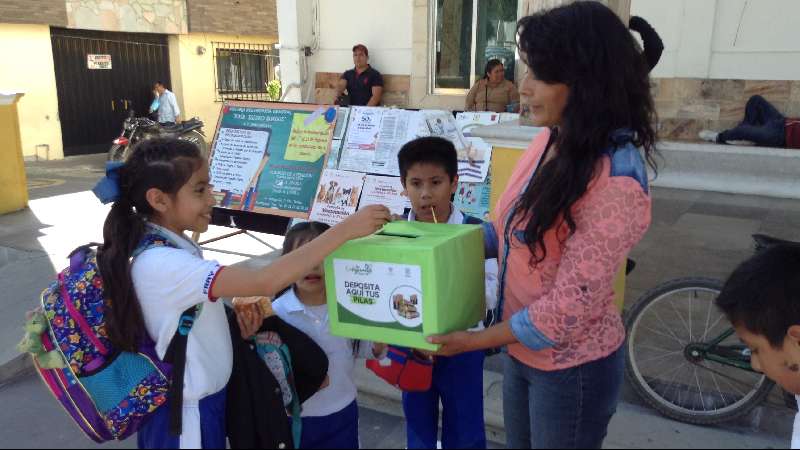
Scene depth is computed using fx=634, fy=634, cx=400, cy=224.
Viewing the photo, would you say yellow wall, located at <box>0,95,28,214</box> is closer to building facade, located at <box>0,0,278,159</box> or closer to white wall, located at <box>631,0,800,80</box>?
building facade, located at <box>0,0,278,159</box>

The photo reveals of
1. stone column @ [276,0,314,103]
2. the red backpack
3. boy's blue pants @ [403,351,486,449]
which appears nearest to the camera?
boy's blue pants @ [403,351,486,449]

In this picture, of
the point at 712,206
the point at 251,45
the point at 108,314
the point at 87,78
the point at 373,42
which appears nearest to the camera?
the point at 108,314

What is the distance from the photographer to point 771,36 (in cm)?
796

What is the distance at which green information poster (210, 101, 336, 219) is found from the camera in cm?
475

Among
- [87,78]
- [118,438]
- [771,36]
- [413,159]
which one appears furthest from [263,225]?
[87,78]

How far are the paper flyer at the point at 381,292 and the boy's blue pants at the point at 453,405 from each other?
2.73 ft

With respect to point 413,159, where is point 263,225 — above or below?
below

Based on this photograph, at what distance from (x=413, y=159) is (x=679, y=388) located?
196cm

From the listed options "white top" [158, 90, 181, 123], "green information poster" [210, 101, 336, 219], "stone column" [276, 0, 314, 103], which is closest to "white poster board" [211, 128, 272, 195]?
"green information poster" [210, 101, 336, 219]

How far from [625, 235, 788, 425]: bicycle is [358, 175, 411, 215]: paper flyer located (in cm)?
169

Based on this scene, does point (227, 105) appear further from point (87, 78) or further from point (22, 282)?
point (87, 78)

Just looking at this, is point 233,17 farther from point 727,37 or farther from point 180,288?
point 180,288

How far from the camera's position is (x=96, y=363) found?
1664mm

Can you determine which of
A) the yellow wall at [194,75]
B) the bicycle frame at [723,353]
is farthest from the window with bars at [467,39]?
the yellow wall at [194,75]
